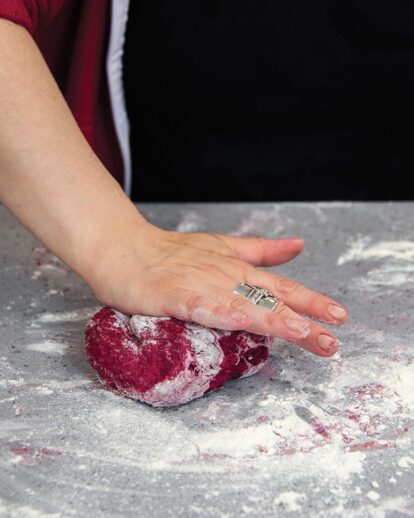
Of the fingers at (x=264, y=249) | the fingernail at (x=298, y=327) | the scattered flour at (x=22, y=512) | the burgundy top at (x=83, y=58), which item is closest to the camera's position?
the scattered flour at (x=22, y=512)

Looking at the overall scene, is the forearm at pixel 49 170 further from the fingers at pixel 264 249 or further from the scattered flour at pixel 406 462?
the scattered flour at pixel 406 462

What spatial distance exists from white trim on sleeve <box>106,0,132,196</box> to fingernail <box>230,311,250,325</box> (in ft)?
2.17

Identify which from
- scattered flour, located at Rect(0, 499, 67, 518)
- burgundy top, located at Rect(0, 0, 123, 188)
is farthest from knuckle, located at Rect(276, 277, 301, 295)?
burgundy top, located at Rect(0, 0, 123, 188)

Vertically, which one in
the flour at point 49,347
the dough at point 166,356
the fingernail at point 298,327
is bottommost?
the flour at point 49,347

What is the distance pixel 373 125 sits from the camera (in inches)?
66.1

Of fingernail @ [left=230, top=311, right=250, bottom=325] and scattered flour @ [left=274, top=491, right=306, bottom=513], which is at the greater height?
fingernail @ [left=230, top=311, right=250, bottom=325]

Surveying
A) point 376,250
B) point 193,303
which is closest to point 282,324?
point 193,303

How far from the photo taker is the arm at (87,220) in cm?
117

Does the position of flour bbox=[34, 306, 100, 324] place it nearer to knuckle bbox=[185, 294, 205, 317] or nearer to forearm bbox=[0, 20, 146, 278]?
forearm bbox=[0, 20, 146, 278]

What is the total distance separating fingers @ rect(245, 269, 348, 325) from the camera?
1161 millimetres

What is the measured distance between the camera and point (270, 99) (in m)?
1.62

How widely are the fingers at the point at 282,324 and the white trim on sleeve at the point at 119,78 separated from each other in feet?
1.93

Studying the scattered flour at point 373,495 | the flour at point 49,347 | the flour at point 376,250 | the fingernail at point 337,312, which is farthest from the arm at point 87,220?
the flour at point 376,250

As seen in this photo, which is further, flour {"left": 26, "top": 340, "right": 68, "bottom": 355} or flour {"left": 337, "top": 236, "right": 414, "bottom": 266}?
flour {"left": 337, "top": 236, "right": 414, "bottom": 266}
